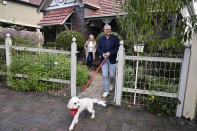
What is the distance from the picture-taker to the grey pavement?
2576 millimetres

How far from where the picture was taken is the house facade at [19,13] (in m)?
14.1

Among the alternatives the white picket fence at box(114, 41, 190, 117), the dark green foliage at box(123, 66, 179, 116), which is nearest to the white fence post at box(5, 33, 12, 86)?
the white picket fence at box(114, 41, 190, 117)

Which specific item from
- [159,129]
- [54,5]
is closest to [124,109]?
[159,129]

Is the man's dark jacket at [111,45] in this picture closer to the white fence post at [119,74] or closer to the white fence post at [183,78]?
the white fence post at [119,74]

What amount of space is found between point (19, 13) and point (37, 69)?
14854mm

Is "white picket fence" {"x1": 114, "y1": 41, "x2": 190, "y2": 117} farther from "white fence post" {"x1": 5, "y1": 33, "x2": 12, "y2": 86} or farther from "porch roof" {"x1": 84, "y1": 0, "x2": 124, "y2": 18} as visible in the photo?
"porch roof" {"x1": 84, "y1": 0, "x2": 124, "y2": 18}

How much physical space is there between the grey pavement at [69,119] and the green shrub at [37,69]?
0.64 m

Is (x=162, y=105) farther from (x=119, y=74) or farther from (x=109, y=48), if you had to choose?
(x=109, y=48)

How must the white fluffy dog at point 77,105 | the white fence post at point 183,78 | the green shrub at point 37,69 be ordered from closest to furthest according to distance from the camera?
the white fluffy dog at point 77,105 → the white fence post at point 183,78 → the green shrub at point 37,69

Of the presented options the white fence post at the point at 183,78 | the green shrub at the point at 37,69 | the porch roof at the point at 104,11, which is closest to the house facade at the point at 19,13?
the porch roof at the point at 104,11

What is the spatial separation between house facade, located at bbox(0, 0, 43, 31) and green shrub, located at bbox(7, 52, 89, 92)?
33.7ft

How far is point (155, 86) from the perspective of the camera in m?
3.43

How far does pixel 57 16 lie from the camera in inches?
368

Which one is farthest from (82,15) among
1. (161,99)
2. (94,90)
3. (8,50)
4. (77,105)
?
(77,105)
